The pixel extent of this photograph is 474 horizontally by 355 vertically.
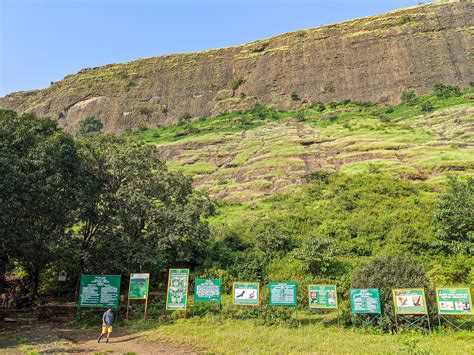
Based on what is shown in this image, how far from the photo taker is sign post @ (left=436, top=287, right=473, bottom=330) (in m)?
11.9

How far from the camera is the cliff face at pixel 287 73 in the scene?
60875 mm

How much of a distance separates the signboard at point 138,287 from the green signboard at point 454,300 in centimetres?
1027

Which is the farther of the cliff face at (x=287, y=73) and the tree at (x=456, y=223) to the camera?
the cliff face at (x=287, y=73)

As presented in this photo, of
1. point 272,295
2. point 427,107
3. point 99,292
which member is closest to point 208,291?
point 272,295

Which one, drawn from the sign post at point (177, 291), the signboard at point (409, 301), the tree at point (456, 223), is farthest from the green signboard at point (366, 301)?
the tree at point (456, 223)

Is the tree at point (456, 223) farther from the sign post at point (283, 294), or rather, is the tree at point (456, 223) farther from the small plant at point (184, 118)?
the small plant at point (184, 118)

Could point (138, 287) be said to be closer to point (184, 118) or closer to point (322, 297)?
point (322, 297)

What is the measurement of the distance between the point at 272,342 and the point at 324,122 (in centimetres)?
3973

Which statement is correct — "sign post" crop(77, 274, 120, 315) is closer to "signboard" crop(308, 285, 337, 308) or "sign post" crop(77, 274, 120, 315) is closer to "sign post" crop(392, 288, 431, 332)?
"signboard" crop(308, 285, 337, 308)

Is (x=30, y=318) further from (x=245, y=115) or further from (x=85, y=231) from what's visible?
(x=245, y=115)

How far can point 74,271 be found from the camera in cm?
2052

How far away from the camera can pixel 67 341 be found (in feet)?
42.1

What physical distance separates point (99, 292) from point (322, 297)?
8.59 meters

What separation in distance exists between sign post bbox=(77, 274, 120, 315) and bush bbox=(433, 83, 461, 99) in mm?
50251
